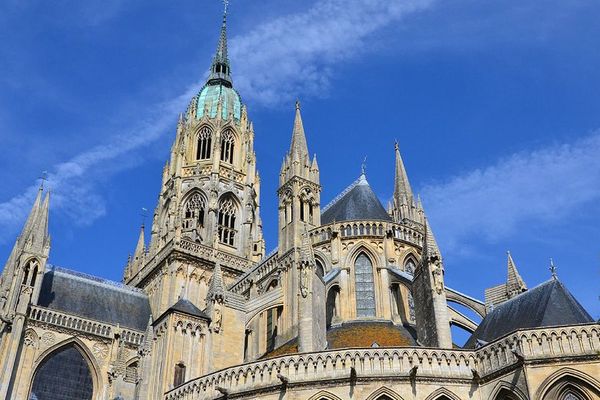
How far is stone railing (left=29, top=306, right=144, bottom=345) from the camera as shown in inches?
1131

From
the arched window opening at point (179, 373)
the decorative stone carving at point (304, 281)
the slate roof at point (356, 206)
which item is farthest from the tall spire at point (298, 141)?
the arched window opening at point (179, 373)

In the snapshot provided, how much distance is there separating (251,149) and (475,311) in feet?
73.9

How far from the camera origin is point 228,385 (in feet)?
62.1

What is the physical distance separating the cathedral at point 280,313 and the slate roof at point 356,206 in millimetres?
97

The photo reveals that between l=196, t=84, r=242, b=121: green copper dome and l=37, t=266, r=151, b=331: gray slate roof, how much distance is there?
47.3 feet

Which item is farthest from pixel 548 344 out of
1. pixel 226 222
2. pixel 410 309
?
pixel 226 222

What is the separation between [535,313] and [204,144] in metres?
28.6

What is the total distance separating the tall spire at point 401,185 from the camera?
3272 cm

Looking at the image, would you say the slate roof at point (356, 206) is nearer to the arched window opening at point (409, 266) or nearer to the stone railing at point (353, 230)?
the stone railing at point (353, 230)

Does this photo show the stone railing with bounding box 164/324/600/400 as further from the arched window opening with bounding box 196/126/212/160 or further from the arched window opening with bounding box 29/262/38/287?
the arched window opening with bounding box 196/126/212/160

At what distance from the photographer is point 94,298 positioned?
33219 millimetres

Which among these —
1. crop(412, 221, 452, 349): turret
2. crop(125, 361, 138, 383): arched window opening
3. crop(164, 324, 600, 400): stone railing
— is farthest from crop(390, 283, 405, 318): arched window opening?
crop(125, 361, 138, 383): arched window opening

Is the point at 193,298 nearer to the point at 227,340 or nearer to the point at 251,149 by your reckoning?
the point at 227,340

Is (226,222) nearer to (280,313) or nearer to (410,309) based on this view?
(280,313)
